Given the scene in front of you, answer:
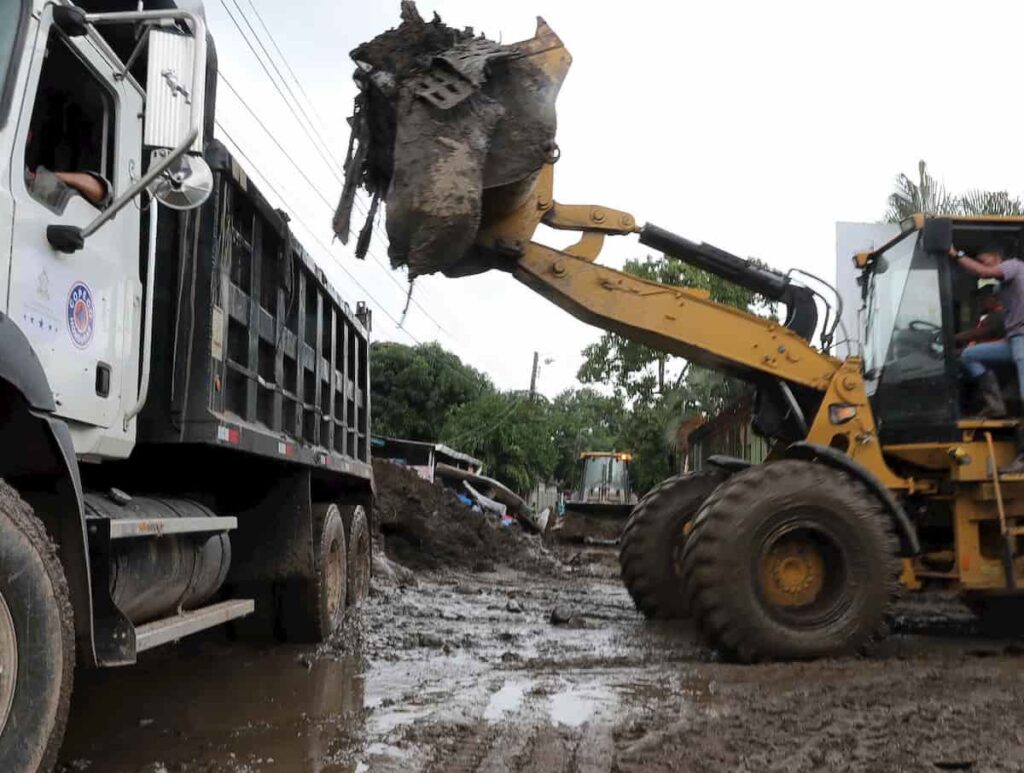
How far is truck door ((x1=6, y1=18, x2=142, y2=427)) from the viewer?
336cm

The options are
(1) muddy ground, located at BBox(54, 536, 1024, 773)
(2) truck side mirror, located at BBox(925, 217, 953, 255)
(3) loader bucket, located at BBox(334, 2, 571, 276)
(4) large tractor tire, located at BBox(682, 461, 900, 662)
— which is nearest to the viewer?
(1) muddy ground, located at BBox(54, 536, 1024, 773)

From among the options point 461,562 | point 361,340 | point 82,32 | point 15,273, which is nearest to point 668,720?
point 15,273

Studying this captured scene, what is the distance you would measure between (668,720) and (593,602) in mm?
5323

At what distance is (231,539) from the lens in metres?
6.03

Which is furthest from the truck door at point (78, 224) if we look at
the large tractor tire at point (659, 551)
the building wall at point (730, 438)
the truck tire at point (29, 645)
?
the building wall at point (730, 438)

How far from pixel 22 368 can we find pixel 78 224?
82 cm

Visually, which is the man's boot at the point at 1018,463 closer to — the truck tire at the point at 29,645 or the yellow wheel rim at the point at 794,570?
the yellow wheel rim at the point at 794,570

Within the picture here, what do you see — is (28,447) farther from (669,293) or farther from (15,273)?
(669,293)

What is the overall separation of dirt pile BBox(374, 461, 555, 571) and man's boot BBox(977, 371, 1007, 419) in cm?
794

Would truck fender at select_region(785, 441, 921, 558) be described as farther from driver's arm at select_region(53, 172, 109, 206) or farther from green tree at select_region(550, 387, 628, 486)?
green tree at select_region(550, 387, 628, 486)

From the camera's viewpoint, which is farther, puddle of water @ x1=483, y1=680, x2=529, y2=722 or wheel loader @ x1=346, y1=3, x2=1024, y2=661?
wheel loader @ x1=346, y1=3, x2=1024, y2=661

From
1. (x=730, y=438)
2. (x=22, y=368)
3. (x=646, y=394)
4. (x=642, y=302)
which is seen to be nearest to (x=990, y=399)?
(x=642, y=302)

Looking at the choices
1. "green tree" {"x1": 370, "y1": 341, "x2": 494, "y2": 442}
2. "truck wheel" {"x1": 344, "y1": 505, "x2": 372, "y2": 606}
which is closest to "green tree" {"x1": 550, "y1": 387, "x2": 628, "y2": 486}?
"green tree" {"x1": 370, "y1": 341, "x2": 494, "y2": 442}

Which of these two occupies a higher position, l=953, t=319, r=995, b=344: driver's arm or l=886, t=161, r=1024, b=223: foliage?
l=886, t=161, r=1024, b=223: foliage
